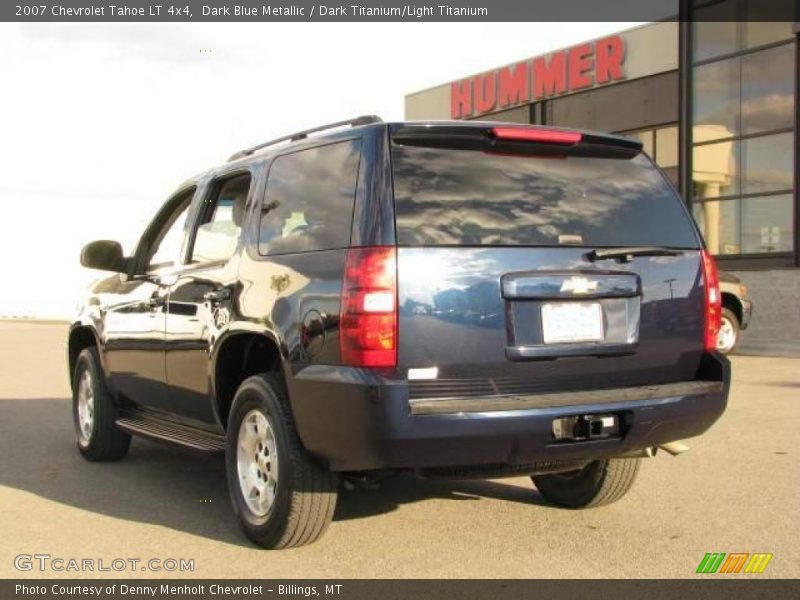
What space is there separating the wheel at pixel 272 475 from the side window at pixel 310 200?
0.67 meters

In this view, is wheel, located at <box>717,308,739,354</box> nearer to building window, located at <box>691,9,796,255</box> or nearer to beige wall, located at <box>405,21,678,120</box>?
building window, located at <box>691,9,796,255</box>

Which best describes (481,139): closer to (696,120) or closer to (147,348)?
(147,348)

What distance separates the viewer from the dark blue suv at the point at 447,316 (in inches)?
148

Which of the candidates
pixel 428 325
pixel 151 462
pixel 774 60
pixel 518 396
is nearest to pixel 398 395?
pixel 428 325

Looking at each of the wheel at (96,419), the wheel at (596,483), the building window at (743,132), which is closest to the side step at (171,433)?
the wheel at (96,419)

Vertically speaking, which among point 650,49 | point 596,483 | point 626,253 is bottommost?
point 596,483

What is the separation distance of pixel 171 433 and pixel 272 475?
126 centimetres

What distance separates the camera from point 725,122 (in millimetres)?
19203

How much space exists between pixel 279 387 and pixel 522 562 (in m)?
1.35

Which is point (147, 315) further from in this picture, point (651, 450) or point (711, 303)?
point (711, 303)

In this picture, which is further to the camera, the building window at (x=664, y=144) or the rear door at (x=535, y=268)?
the building window at (x=664, y=144)

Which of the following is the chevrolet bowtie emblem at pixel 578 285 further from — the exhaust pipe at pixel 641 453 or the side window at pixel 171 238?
the side window at pixel 171 238

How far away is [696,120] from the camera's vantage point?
64.5 ft
